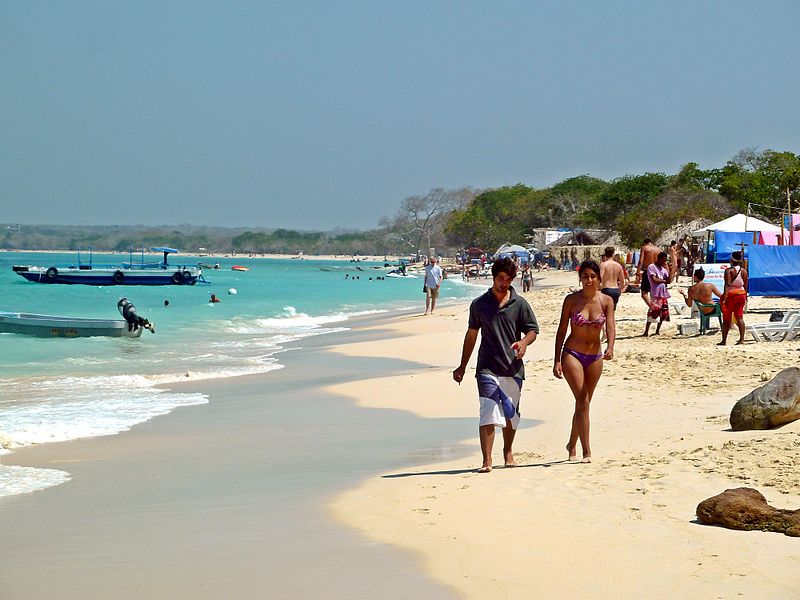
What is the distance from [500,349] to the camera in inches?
258

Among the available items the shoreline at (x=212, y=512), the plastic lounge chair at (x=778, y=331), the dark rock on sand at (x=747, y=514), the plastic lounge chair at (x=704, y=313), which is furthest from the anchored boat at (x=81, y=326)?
the dark rock on sand at (x=747, y=514)

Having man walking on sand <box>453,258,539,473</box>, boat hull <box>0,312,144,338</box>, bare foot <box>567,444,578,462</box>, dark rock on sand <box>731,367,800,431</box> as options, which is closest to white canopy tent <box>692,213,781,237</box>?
boat hull <box>0,312,144,338</box>

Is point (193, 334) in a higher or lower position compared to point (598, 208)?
lower

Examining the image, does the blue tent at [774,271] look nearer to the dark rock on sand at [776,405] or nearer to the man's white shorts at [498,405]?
the dark rock on sand at [776,405]

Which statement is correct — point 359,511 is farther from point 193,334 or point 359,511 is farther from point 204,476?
point 193,334

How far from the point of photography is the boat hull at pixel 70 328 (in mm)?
21094

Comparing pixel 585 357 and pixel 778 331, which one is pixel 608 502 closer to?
pixel 585 357

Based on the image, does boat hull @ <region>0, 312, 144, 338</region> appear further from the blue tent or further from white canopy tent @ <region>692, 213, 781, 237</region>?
white canopy tent @ <region>692, 213, 781, 237</region>

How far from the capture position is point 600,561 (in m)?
4.56

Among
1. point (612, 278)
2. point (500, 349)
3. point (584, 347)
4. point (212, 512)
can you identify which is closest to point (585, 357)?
point (584, 347)

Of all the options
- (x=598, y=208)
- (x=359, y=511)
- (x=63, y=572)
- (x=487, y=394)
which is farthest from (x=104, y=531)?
(x=598, y=208)

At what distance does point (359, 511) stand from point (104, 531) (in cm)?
152

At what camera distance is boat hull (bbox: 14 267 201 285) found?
59.6 meters

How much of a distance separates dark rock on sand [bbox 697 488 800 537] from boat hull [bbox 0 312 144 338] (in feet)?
58.2
